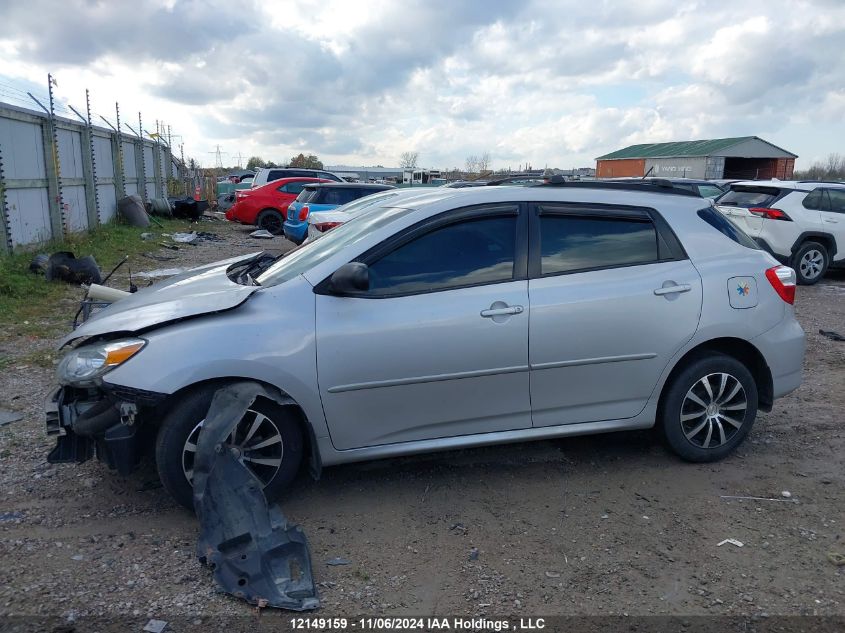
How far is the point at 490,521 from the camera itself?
12.1ft

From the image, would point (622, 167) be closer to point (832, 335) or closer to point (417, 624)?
point (832, 335)

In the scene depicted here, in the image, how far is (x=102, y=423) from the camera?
3.48m

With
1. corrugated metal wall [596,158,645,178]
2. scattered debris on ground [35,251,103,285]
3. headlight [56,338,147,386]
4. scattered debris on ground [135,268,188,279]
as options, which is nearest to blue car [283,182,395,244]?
scattered debris on ground [135,268,188,279]

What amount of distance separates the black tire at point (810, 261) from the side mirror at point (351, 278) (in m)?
10.5

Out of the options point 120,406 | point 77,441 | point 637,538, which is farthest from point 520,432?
point 77,441

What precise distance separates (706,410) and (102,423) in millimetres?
3562

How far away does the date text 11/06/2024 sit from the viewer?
2.85 m

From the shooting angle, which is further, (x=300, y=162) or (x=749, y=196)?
(x=300, y=162)

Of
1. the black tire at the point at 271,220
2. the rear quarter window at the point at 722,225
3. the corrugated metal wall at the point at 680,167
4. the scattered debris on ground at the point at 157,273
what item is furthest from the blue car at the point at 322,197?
the corrugated metal wall at the point at 680,167

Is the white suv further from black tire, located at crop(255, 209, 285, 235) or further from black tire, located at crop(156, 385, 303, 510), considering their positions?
black tire, located at crop(255, 209, 285, 235)

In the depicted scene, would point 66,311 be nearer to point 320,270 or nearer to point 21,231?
point 21,231

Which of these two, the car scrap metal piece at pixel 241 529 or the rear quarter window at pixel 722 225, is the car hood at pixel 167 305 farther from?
the rear quarter window at pixel 722 225

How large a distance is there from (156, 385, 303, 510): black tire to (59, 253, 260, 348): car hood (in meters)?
0.44

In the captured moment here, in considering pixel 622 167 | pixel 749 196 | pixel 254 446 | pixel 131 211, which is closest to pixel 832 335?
pixel 749 196
